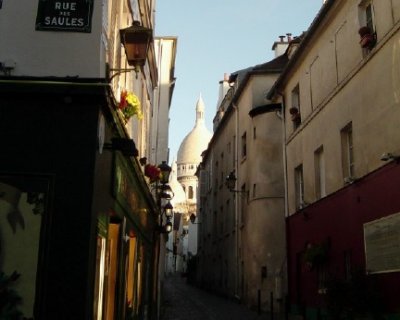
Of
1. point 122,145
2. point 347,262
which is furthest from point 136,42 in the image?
point 347,262

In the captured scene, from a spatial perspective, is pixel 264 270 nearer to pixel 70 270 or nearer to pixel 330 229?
pixel 330 229

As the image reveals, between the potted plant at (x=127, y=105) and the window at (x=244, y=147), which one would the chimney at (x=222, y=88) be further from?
the potted plant at (x=127, y=105)

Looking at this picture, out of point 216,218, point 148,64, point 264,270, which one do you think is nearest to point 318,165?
point 148,64

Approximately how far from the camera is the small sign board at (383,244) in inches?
424

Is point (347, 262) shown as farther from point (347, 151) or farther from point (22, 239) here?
point (22, 239)

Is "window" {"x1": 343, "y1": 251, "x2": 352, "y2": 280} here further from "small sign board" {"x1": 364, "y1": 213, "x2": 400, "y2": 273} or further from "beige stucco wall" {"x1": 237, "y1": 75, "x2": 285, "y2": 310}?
"beige stucco wall" {"x1": 237, "y1": 75, "x2": 285, "y2": 310}

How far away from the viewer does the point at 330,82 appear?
50.2ft

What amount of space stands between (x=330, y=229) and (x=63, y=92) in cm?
958

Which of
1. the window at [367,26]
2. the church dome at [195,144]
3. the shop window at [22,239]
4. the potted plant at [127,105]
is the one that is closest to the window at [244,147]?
the window at [367,26]

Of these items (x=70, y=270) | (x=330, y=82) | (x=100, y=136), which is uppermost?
(x=330, y=82)

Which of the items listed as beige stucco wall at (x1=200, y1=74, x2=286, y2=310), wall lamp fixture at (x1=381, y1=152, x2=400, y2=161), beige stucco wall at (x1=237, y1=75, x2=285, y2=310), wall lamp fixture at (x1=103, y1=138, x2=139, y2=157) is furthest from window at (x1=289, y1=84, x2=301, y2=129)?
wall lamp fixture at (x1=103, y1=138, x2=139, y2=157)

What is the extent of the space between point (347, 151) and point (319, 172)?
85.7 inches

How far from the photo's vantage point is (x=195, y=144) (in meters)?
100

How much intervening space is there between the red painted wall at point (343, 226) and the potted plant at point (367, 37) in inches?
111
